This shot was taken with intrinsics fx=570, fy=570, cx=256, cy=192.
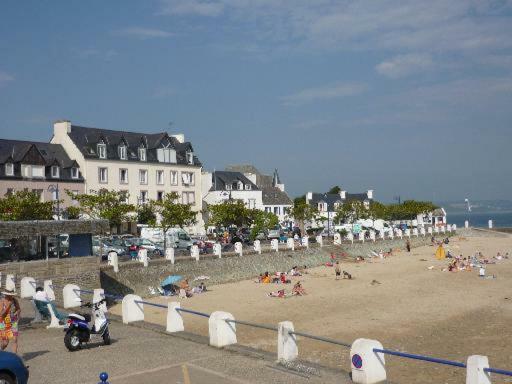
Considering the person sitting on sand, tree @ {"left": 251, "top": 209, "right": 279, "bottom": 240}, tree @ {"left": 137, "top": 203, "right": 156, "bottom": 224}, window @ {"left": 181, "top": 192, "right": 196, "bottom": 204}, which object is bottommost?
the person sitting on sand

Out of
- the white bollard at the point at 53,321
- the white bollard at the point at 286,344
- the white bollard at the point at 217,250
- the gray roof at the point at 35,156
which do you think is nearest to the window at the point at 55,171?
the gray roof at the point at 35,156

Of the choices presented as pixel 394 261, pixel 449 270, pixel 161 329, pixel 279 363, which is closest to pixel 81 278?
pixel 161 329

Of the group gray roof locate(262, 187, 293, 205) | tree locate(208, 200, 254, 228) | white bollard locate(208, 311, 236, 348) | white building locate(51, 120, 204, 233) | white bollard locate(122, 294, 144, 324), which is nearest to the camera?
white bollard locate(208, 311, 236, 348)

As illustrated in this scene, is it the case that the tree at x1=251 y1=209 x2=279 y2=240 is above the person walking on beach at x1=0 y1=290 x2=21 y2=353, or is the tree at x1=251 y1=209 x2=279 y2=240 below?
above

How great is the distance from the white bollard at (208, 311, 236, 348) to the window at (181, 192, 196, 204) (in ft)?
167

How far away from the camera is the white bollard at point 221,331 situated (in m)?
13.5

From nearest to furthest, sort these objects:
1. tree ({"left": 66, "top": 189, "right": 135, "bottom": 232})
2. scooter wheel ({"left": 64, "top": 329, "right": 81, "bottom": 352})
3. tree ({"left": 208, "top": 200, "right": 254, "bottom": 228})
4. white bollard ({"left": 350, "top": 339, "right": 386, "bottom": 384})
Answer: white bollard ({"left": 350, "top": 339, "right": 386, "bottom": 384})
scooter wheel ({"left": 64, "top": 329, "right": 81, "bottom": 352})
tree ({"left": 66, "top": 189, "right": 135, "bottom": 232})
tree ({"left": 208, "top": 200, "right": 254, "bottom": 228})

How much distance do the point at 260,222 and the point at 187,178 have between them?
13.6 meters

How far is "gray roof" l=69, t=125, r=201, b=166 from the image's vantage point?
56741 millimetres

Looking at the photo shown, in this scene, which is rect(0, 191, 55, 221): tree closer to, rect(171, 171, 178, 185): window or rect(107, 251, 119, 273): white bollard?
rect(107, 251, 119, 273): white bollard

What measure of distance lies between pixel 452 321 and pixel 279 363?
14786 mm

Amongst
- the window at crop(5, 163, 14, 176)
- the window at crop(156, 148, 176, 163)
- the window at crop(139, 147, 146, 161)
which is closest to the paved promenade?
the window at crop(5, 163, 14, 176)

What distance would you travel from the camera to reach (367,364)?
34.4ft

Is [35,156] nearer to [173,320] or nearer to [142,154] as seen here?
[142,154]
